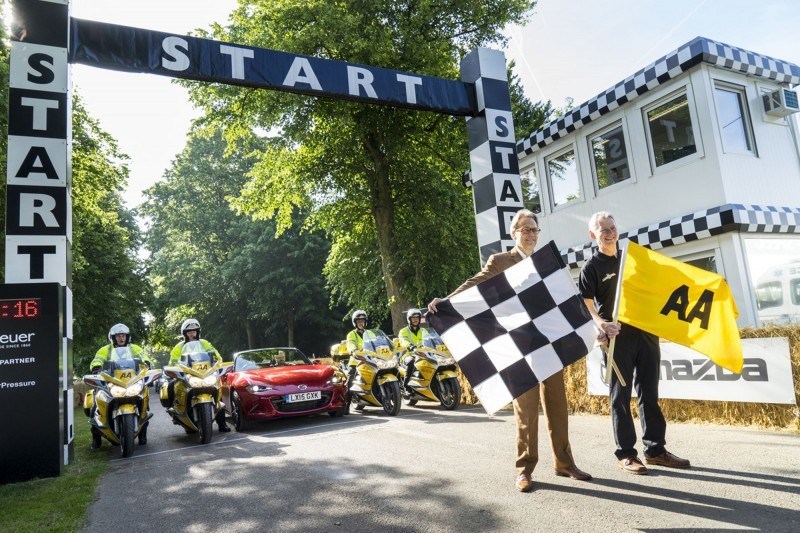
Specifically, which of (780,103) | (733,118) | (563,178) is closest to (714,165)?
(733,118)

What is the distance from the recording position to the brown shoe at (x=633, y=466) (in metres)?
4.69

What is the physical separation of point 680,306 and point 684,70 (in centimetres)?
734

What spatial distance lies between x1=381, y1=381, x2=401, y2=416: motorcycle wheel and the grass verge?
188 inches

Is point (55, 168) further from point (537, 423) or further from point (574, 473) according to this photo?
point (574, 473)

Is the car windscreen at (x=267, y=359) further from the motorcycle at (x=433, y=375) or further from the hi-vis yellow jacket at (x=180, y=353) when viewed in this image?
the motorcycle at (x=433, y=375)

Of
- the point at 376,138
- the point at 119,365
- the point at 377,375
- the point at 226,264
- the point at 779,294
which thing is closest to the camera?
the point at 119,365

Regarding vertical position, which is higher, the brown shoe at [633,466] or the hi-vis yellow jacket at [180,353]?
the hi-vis yellow jacket at [180,353]

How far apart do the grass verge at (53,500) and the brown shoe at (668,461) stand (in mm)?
4844

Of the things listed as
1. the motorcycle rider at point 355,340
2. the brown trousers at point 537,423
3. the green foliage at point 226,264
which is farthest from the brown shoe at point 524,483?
the green foliage at point 226,264

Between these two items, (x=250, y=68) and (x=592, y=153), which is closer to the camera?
(x=250, y=68)

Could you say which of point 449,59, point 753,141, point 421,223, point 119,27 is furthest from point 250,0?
point 753,141

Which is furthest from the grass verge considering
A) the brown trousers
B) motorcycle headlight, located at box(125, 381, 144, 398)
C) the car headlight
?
the brown trousers

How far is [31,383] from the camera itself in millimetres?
7066

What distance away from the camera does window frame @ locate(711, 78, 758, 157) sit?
10359mm
